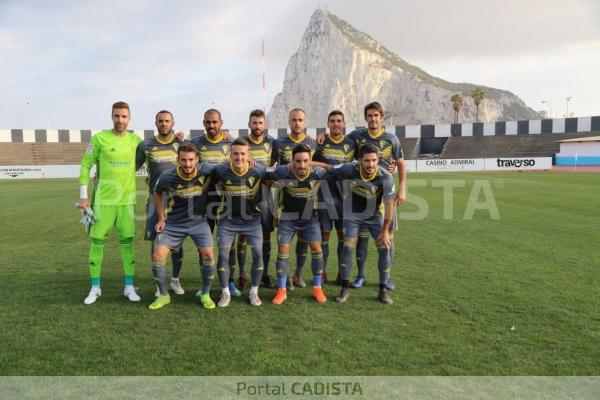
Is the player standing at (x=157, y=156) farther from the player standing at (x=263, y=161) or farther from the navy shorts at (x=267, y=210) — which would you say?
the navy shorts at (x=267, y=210)

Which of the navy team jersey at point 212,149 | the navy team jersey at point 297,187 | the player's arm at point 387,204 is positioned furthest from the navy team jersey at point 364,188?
the navy team jersey at point 212,149

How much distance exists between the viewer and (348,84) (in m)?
108

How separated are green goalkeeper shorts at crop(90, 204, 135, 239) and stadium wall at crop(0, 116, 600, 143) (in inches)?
1707

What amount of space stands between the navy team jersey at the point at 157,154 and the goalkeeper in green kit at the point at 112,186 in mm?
127

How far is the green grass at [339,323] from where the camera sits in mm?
3414

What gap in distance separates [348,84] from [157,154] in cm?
10744

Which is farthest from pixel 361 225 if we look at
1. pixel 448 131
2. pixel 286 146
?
pixel 448 131

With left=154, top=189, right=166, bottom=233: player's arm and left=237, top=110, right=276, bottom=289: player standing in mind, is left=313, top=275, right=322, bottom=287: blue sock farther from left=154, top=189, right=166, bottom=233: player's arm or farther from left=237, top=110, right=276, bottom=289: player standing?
left=154, top=189, right=166, bottom=233: player's arm

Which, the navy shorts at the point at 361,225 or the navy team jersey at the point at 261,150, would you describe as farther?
the navy team jersey at the point at 261,150

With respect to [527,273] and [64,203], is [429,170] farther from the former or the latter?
[527,273]

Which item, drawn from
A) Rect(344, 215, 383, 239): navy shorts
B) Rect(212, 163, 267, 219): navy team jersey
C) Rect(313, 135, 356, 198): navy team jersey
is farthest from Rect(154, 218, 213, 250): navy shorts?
Rect(313, 135, 356, 198): navy team jersey

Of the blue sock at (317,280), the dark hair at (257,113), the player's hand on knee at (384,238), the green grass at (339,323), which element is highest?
the dark hair at (257,113)

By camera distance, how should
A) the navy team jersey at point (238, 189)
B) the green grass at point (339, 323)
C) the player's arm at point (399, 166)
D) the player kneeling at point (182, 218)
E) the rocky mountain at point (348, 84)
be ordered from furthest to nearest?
1. the rocky mountain at point (348, 84)
2. the player's arm at point (399, 166)
3. the navy team jersey at point (238, 189)
4. the player kneeling at point (182, 218)
5. the green grass at point (339, 323)

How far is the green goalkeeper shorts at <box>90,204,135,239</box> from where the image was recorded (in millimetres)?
5176
